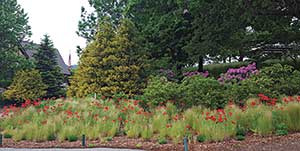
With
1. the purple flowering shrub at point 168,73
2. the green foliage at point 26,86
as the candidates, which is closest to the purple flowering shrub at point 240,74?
the purple flowering shrub at point 168,73

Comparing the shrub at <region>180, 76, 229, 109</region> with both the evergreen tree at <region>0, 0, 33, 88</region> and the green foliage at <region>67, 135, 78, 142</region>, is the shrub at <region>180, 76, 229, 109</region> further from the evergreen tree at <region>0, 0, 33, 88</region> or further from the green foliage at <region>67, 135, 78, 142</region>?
the evergreen tree at <region>0, 0, 33, 88</region>

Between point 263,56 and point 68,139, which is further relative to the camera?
point 263,56

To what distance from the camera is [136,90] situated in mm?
16281

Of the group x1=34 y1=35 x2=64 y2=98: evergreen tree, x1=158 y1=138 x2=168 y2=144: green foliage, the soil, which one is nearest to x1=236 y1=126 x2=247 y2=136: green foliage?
the soil

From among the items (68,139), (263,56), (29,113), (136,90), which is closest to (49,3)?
(29,113)

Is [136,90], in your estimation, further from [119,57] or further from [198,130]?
[198,130]

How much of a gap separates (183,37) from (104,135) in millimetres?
12240

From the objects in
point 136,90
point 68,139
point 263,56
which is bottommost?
point 68,139

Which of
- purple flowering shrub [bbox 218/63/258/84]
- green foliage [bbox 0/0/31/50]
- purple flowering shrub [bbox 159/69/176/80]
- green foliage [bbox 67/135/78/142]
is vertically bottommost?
green foliage [bbox 67/135/78/142]

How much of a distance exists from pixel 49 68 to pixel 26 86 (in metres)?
3.39

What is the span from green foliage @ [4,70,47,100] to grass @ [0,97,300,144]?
1332 cm

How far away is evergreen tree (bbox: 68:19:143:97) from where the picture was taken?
1636 centimetres

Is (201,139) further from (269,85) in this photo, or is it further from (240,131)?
(269,85)

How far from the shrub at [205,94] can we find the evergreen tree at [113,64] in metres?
6.59
